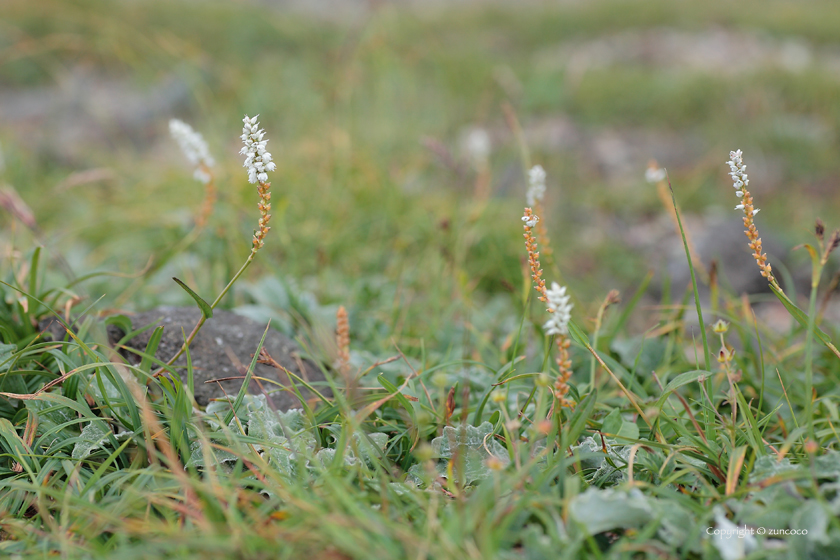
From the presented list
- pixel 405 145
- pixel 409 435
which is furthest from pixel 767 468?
pixel 405 145

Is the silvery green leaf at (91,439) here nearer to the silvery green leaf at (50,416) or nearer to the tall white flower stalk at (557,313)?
the silvery green leaf at (50,416)

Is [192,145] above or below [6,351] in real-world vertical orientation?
above

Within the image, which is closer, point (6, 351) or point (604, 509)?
point (604, 509)

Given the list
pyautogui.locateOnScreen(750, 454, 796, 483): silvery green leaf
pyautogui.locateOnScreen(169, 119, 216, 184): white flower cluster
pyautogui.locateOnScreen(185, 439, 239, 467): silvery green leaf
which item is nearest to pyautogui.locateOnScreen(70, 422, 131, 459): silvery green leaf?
pyautogui.locateOnScreen(185, 439, 239, 467): silvery green leaf

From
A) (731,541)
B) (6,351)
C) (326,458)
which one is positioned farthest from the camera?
(6,351)

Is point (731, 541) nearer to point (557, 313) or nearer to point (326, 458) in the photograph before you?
point (557, 313)

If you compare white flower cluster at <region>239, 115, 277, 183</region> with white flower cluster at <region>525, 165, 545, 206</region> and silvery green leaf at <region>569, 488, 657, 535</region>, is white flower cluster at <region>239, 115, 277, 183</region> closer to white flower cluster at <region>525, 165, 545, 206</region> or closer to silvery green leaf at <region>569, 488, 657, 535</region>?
white flower cluster at <region>525, 165, 545, 206</region>
